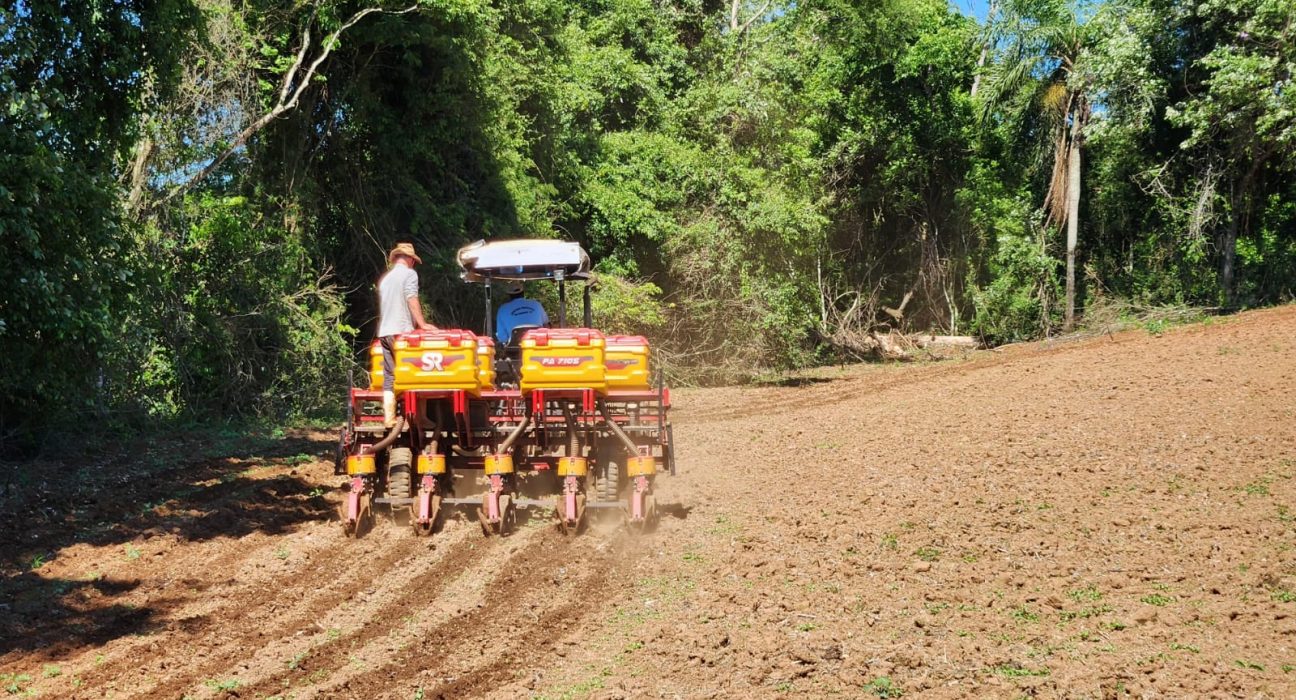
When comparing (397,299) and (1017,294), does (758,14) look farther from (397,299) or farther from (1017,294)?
(397,299)

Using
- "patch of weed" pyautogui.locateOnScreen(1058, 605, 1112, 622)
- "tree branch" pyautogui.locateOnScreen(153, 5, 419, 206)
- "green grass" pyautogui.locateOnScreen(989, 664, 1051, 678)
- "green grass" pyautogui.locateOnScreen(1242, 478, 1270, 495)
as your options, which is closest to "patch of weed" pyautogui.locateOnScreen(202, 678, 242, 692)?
"green grass" pyautogui.locateOnScreen(989, 664, 1051, 678)

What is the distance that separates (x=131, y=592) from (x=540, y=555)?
3076 millimetres

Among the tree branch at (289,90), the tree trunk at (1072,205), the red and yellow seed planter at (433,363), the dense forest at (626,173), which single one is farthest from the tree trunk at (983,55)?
the red and yellow seed planter at (433,363)

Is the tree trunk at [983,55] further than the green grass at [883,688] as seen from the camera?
Yes

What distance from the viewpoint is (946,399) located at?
1802 cm

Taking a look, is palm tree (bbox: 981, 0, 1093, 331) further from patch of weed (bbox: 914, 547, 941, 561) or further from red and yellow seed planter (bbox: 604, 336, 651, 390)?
patch of weed (bbox: 914, 547, 941, 561)

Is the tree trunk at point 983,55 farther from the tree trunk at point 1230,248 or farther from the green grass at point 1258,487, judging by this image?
the green grass at point 1258,487

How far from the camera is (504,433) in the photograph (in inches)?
424

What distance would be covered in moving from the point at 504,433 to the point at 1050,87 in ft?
78.5

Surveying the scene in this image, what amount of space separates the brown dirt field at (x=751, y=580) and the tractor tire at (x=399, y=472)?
333mm

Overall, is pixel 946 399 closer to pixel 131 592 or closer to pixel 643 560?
pixel 643 560

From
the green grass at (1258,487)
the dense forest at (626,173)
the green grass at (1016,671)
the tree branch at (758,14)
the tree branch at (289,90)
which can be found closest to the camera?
the green grass at (1016,671)

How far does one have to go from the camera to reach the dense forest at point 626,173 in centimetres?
1247

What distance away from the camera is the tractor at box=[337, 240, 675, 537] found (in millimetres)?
10094
